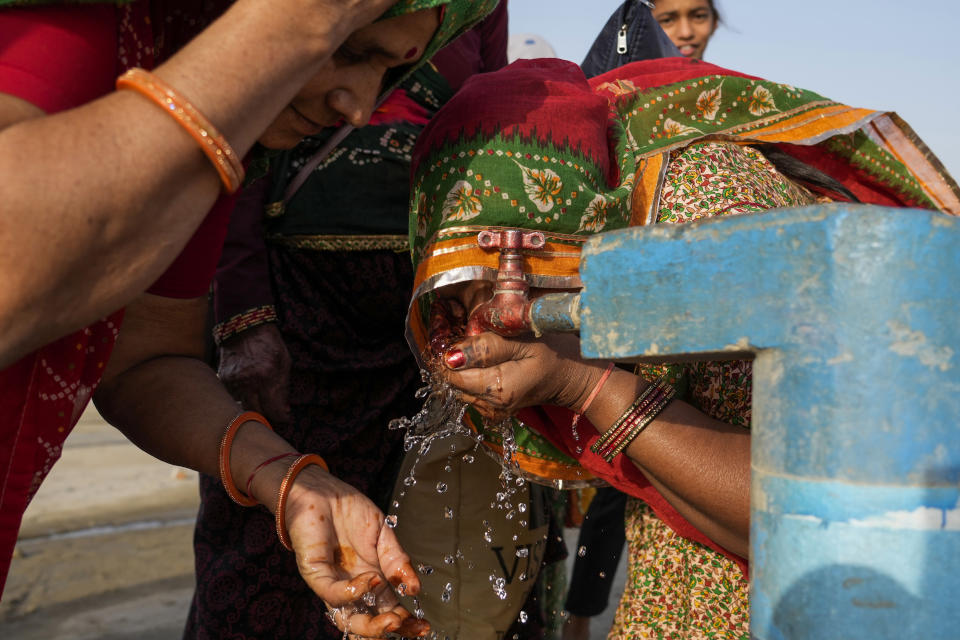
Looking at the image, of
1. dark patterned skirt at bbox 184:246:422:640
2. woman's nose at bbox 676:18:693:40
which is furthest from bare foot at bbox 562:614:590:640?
woman's nose at bbox 676:18:693:40

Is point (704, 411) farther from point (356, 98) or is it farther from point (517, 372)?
point (356, 98)

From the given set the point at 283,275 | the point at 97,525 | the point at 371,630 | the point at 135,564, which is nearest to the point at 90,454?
the point at 97,525

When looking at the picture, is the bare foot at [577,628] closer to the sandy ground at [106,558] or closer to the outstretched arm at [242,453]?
the sandy ground at [106,558]

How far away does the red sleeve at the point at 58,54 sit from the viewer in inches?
35.4

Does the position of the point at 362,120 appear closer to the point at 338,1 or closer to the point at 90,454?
the point at 338,1

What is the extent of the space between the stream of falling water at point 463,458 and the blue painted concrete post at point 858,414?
1030mm

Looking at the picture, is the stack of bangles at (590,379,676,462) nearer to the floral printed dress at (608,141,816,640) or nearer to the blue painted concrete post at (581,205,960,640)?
the floral printed dress at (608,141,816,640)

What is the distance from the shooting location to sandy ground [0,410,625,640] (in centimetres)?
329

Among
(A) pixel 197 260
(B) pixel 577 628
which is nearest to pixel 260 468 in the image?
(A) pixel 197 260

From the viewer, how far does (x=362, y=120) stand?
1.35m

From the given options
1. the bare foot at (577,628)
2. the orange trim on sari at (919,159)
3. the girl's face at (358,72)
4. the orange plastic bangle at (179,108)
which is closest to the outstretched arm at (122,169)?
the orange plastic bangle at (179,108)

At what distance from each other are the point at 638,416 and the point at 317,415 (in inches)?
47.1

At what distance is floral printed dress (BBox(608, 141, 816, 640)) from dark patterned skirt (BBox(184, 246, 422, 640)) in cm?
93

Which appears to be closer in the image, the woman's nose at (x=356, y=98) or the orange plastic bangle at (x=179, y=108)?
the orange plastic bangle at (x=179, y=108)
